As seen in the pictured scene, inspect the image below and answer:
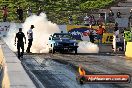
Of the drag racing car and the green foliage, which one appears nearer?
the drag racing car

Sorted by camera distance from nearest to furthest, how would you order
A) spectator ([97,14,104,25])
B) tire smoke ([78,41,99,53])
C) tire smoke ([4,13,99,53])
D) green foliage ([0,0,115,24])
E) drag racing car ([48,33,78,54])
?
drag racing car ([48,33,78,54]) < tire smoke ([78,41,99,53]) < tire smoke ([4,13,99,53]) < spectator ([97,14,104,25]) < green foliage ([0,0,115,24])

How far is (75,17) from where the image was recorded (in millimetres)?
42531

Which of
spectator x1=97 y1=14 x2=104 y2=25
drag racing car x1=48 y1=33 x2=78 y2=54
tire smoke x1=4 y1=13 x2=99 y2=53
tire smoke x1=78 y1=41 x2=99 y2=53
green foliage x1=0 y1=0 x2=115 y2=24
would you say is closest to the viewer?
drag racing car x1=48 y1=33 x2=78 y2=54

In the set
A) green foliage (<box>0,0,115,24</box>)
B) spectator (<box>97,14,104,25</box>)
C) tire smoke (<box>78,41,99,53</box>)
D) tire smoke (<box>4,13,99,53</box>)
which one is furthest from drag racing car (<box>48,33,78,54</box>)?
green foliage (<box>0,0,115,24</box>)

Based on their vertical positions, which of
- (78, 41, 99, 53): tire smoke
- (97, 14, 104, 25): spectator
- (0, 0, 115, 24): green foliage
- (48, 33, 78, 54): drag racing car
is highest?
(0, 0, 115, 24): green foliage

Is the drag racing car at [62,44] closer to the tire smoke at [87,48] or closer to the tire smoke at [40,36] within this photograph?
the tire smoke at [40,36]

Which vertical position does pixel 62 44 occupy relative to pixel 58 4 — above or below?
below

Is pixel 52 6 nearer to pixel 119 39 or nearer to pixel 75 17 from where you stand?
pixel 75 17

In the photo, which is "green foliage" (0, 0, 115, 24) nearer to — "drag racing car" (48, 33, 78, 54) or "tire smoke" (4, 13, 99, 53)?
"tire smoke" (4, 13, 99, 53)

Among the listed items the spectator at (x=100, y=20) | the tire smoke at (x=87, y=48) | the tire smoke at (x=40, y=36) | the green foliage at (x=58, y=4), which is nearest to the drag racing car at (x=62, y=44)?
the tire smoke at (x=40, y=36)

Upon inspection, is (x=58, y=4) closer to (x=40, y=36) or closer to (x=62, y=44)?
(x=40, y=36)

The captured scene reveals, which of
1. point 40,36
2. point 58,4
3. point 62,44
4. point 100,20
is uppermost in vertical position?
point 58,4

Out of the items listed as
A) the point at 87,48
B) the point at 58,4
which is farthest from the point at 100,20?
→ the point at 58,4

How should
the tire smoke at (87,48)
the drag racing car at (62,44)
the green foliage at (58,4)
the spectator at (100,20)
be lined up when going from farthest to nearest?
the green foliage at (58,4) → the spectator at (100,20) → the tire smoke at (87,48) → the drag racing car at (62,44)
